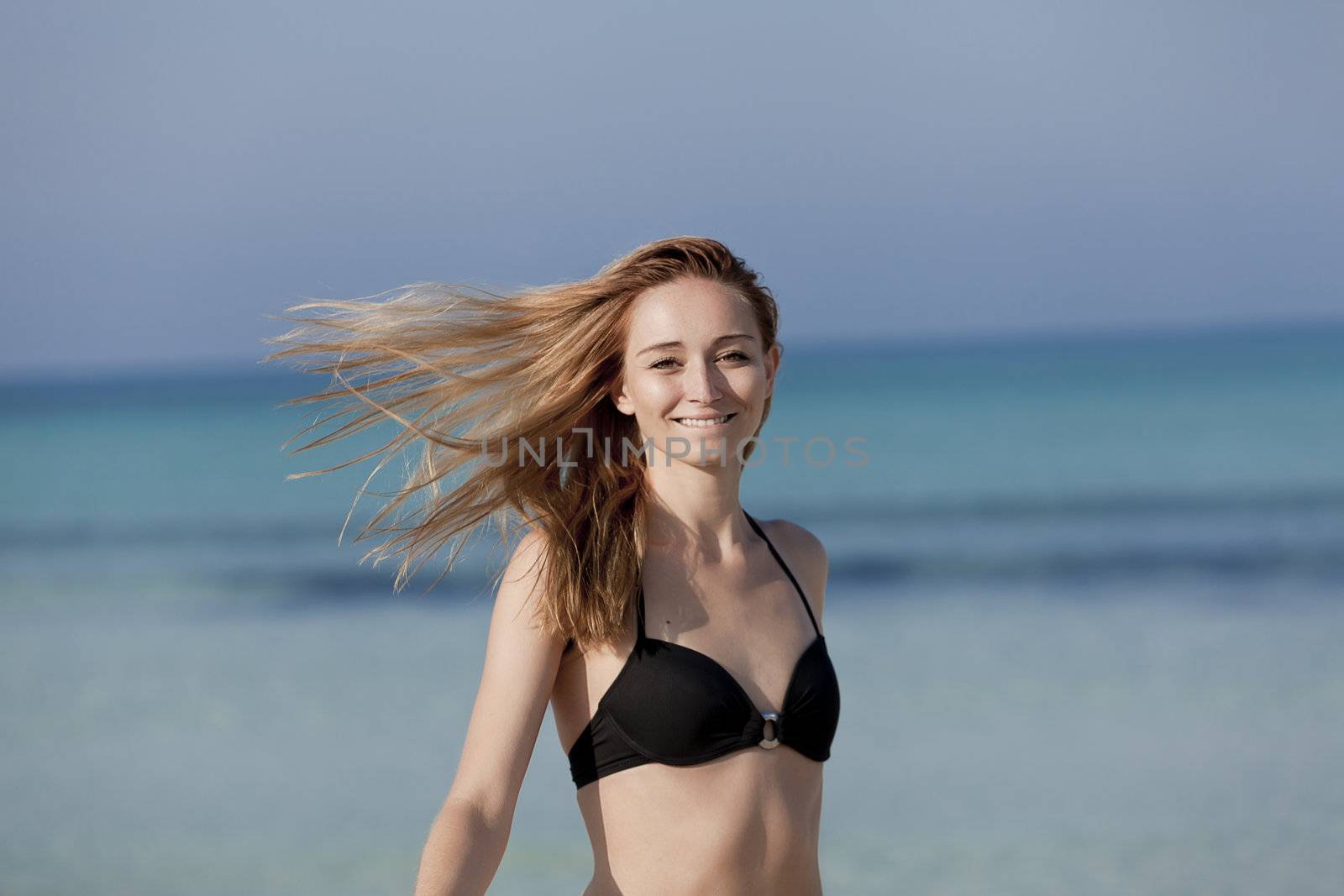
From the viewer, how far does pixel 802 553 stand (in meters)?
3.09

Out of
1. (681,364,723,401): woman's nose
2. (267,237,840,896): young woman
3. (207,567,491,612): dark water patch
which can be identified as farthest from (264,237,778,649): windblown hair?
(207,567,491,612): dark water patch

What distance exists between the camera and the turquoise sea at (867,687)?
19.8 ft

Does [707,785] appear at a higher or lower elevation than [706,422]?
lower

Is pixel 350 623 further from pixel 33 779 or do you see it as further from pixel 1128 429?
pixel 1128 429

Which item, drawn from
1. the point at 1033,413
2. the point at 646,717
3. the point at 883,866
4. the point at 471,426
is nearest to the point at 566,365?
the point at 471,426

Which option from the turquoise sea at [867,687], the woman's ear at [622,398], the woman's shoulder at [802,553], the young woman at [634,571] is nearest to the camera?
the young woman at [634,571]

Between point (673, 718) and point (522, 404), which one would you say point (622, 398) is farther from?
point (673, 718)

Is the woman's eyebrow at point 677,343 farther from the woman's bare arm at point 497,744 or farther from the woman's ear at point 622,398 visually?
the woman's bare arm at point 497,744

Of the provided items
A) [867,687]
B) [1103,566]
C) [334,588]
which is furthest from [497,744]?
[1103,566]

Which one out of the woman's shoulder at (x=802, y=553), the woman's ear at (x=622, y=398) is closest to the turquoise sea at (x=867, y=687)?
the woman's ear at (x=622, y=398)

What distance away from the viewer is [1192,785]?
6641 mm

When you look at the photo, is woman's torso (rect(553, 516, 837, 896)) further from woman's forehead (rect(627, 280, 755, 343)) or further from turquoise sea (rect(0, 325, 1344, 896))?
turquoise sea (rect(0, 325, 1344, 896))

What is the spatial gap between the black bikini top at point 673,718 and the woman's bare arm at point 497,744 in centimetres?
13

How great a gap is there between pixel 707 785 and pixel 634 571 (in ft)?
1.36
